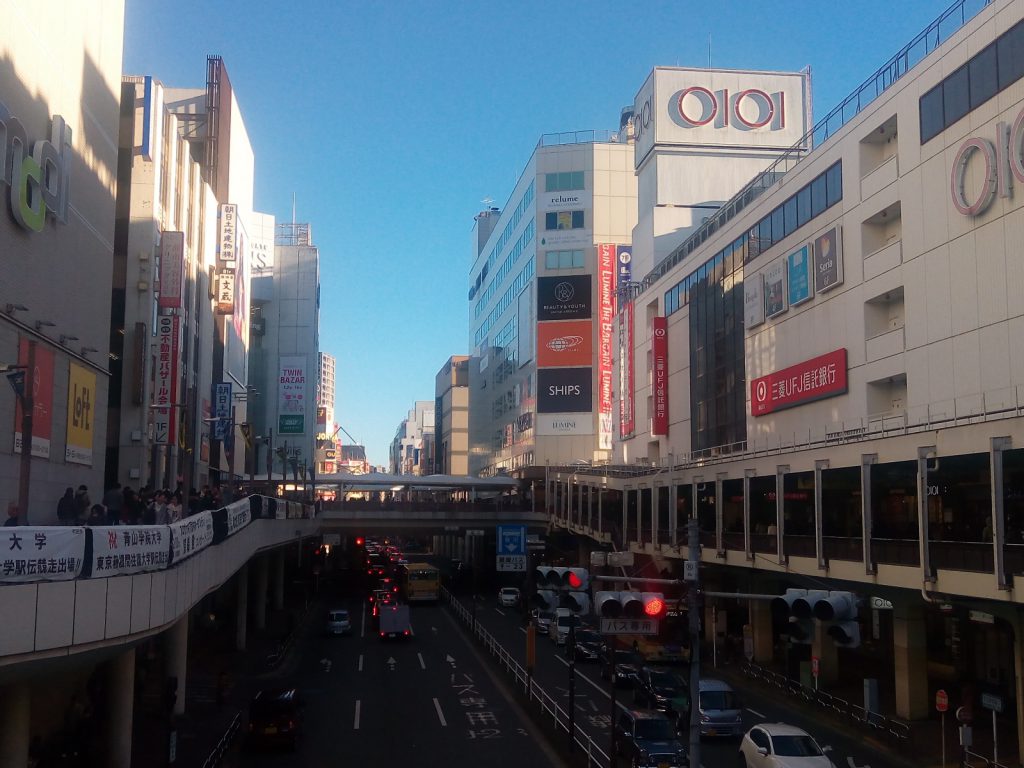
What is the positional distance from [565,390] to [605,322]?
9.09 m

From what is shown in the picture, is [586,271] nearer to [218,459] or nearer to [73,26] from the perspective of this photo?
[218,459]

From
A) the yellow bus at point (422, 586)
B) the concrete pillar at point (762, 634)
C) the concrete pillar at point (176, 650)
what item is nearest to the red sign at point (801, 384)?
the concrete pillar at point (762, 634)

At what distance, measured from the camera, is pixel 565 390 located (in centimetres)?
9469

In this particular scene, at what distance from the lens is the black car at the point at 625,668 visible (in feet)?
129

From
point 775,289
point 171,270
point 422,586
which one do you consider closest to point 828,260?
point 775,289

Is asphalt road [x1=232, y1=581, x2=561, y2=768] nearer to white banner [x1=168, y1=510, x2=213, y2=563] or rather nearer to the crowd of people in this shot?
white banner [x1=168, y1=510, x2=213, y2=563]

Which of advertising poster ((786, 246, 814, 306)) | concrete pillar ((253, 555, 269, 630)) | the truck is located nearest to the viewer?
advertising poster ((786, 246, 814, 306))

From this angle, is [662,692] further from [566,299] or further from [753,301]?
[566,299]

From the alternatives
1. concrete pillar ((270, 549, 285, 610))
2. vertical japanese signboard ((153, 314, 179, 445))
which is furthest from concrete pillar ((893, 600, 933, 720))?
concrete pillar ((270, 549, 285, 610))

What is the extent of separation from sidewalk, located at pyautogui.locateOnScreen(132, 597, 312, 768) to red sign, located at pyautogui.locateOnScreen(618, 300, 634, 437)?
2857cm

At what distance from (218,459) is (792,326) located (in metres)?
40.7

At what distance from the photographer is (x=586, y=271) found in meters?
95.0

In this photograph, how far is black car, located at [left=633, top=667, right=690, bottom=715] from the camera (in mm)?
32906

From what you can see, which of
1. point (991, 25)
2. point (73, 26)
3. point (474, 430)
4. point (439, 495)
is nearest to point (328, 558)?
point (439, 495)
